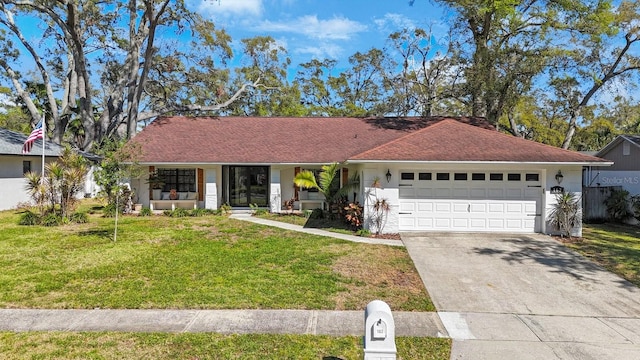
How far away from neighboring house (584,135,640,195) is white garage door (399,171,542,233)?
752cm

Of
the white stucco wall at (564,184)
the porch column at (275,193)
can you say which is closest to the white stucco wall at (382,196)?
the white stucco wall at (564,184)

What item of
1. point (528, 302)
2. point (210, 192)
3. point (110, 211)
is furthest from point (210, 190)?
point (528, 302)

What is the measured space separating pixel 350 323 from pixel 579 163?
32.7 ft

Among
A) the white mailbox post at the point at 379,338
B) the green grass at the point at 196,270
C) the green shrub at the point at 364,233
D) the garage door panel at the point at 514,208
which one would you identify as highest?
the garage door panel at the point at 514,208

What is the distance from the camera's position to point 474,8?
20.6 m

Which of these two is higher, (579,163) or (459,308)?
(579,163)

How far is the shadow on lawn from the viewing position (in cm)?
808

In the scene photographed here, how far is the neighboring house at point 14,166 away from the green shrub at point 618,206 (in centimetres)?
2624

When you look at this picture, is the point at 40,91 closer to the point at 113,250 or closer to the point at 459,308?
the point at 113,250

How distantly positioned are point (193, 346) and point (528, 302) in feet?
18.6

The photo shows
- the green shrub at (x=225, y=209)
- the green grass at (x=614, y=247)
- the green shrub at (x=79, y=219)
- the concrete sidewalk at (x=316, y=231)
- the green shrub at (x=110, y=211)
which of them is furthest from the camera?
the green shrub at (x=225, y=209)

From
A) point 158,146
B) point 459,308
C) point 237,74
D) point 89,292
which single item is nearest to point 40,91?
point 237,74

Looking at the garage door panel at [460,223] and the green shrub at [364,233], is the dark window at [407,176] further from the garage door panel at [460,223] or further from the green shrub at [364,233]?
the green shrub at [364,233]

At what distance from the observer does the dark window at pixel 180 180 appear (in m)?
17.1
